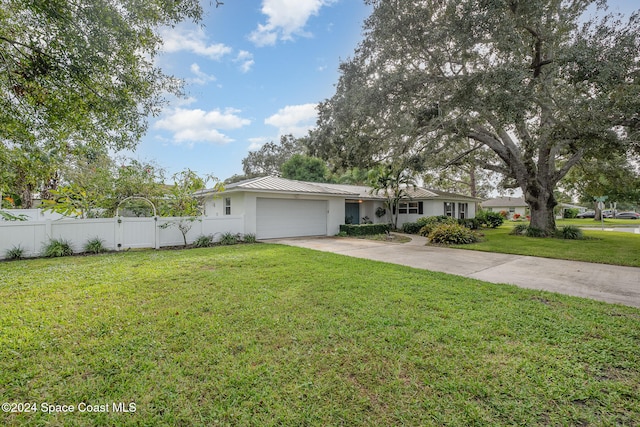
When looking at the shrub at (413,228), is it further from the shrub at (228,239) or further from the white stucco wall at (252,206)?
the shrub at (228,239)

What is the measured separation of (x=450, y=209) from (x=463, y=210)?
102 inches

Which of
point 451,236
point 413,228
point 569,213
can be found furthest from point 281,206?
point 569,213

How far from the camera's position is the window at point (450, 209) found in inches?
812

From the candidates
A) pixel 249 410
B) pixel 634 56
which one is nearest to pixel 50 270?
pixel 249 410

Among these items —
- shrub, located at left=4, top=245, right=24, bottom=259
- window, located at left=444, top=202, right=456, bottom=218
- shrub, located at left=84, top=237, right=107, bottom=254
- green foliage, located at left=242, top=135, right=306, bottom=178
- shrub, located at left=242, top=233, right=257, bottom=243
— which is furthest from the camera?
green foliage, located at left=242, top=135, right=306, bottom=178

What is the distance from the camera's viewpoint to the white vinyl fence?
8023mm

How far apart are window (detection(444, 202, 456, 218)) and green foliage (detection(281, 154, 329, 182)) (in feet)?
47.8

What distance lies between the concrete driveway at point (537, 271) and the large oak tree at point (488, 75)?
13.7 feet

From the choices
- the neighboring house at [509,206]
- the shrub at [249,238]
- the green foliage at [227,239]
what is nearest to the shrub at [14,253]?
the green foliage at [227,239]

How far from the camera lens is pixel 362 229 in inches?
594

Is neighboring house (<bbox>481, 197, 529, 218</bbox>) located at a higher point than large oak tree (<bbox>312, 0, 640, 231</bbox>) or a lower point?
lower

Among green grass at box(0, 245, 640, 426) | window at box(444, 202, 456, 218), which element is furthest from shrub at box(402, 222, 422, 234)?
green grass at box(0, 245, 640, 426)

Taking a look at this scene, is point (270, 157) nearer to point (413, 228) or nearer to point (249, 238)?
point (413, 228)

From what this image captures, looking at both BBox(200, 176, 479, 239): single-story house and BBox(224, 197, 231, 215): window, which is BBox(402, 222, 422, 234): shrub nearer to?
BBox(200, 176, 479, 239): single-story house
